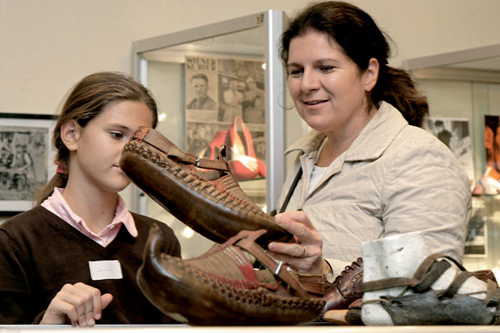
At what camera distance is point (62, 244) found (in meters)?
1.38

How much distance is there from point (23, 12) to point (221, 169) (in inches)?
96.4

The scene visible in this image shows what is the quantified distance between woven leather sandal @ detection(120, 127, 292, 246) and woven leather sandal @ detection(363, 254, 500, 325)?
180 mm

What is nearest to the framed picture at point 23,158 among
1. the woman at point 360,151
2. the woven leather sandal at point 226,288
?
the woman at point 360,151

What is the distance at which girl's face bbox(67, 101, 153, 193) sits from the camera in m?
1.34

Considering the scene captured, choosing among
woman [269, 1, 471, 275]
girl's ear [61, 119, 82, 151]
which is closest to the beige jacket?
woman [269, 1, 471, 275]

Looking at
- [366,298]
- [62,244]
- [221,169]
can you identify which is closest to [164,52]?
[62,244]

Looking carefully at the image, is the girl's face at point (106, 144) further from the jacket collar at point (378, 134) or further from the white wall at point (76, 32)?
the white wall at point (76, 32)

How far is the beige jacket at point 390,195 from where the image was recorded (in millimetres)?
1288

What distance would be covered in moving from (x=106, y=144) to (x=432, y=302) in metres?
0.83

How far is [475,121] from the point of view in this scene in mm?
3059

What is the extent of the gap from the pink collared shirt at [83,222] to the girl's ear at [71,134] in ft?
0.34

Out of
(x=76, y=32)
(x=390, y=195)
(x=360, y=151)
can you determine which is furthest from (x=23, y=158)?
(x=390, y=195)

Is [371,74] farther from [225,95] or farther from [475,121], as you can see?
[475,121]

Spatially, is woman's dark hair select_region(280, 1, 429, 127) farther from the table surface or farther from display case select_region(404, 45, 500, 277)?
display case select_region(404, 45, 500, 277)
